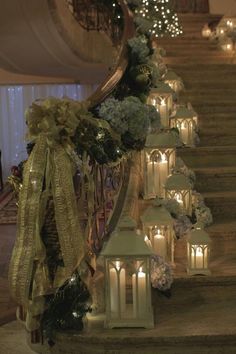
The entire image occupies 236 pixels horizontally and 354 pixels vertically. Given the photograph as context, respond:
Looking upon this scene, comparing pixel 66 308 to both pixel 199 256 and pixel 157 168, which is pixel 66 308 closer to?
pixel 199 256

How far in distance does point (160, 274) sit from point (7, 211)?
20.1 ft

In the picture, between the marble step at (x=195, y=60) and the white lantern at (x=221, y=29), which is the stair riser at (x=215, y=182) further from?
the white lantern at (x=221, y=29)

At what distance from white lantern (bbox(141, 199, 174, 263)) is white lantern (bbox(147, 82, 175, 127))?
1.76 metres

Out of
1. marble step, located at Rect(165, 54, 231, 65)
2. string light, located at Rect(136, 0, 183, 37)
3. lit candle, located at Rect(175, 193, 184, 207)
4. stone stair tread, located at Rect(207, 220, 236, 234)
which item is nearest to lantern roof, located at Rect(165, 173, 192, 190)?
lit candle, located at Rect(175, 193, 184, 207)

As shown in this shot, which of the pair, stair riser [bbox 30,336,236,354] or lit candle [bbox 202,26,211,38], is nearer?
stair riser [bbox 30,336,236,354]

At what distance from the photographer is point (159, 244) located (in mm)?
3312

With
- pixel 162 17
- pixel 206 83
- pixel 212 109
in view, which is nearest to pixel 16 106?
pixel 162 17

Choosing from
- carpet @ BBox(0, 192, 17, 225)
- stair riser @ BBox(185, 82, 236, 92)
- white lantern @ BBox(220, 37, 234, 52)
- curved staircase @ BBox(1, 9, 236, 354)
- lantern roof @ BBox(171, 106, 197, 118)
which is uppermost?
white lantern @ BBox(220, 37, 234, 52)

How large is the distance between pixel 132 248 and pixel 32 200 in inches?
21.1

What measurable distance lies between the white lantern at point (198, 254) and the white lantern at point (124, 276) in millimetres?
516

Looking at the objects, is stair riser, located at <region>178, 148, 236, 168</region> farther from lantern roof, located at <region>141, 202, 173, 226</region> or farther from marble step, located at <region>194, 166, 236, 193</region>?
lantern roof, located at <region>141, 202, 173, 226</region>

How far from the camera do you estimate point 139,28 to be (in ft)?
13.3

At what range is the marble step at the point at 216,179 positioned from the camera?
4.39 meters

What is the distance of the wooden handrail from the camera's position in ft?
9.74
